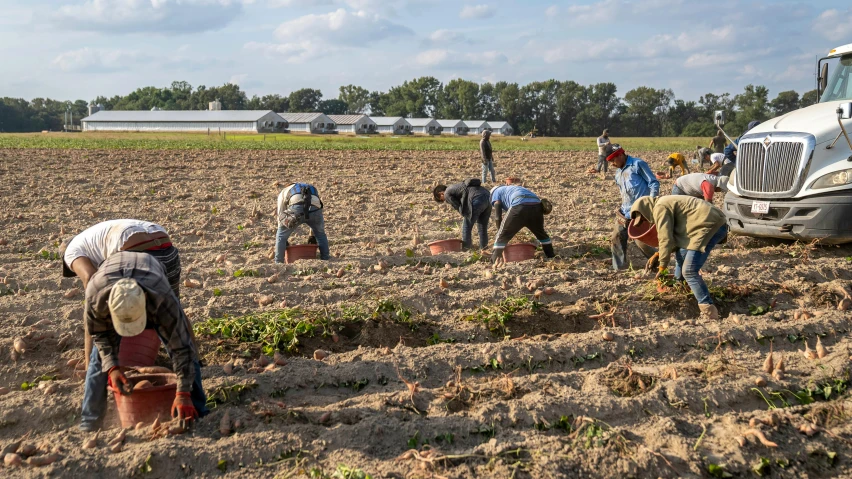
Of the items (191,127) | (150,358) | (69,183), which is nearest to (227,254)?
(150,358)

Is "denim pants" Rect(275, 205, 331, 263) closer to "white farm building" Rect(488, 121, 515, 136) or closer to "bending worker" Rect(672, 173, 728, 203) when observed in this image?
"bending worker" Rect(672, 173, 728, 203)

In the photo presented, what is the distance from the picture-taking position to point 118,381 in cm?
450

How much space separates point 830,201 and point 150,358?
7.85 metres

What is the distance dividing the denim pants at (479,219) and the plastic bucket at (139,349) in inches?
199

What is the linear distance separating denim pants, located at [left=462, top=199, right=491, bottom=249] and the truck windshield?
518 centimetres

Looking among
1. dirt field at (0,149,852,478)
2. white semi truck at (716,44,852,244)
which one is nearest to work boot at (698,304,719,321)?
dirt field at (0,149,852,478)

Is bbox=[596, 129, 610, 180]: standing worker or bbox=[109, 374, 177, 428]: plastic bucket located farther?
bbox=[596, 129, 610, 180]: standing worker

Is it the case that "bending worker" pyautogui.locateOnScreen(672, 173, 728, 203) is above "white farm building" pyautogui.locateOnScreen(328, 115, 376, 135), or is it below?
below

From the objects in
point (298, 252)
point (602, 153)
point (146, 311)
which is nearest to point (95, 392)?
point (146, 311)

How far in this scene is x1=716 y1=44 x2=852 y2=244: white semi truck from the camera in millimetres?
8766

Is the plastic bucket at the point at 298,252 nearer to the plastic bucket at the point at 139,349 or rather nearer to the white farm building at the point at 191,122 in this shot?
the plastic bucket at the point at 139,349

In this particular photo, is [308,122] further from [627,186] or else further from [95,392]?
[95,392]

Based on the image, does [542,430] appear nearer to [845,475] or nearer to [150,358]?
[845,475]

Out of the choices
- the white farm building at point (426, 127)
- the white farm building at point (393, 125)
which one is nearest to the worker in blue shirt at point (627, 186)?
the white farm building at point (393, 125)
